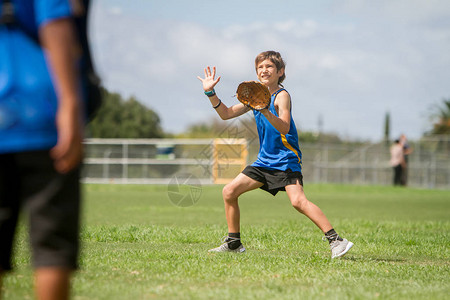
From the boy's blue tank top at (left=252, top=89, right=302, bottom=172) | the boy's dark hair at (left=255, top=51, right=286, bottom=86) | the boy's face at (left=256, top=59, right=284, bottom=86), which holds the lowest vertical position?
the boy's blue tank top at (left=252, top=89, right=302, bottom=172)

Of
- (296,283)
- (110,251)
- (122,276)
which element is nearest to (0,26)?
(122,276)

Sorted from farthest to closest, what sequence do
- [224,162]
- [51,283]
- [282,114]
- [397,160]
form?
[397,160]
[224,162]
[282,114]
[51,283]

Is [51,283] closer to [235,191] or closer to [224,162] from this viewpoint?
[235,191]

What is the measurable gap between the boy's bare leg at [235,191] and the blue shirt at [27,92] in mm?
3830

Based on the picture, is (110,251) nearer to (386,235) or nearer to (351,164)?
(386,235)

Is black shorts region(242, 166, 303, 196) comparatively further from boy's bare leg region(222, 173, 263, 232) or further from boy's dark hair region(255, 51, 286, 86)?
boy's dark hair region(255, 51, 286, 86)

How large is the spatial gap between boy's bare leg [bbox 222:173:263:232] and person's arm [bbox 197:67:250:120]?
0.61 metres

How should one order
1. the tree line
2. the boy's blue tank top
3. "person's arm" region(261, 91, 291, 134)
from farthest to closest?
the tree line → the boy's blue tank top → "person's arm" region(261, 91, 291, 134)

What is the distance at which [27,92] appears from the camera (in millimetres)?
2291

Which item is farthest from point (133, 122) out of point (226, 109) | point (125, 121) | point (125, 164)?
point (226, 109)

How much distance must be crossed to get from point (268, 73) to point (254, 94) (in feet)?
1.75

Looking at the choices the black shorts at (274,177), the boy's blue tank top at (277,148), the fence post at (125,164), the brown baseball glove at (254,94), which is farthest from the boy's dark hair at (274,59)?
the fence post at (125,164)

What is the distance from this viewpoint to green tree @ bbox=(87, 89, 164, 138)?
6194 cm

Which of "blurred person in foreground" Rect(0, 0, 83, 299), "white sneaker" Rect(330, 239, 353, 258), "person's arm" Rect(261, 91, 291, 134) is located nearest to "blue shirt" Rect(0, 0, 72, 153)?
"blurred person in foreground" Rect(0, 0, 83, 299)
